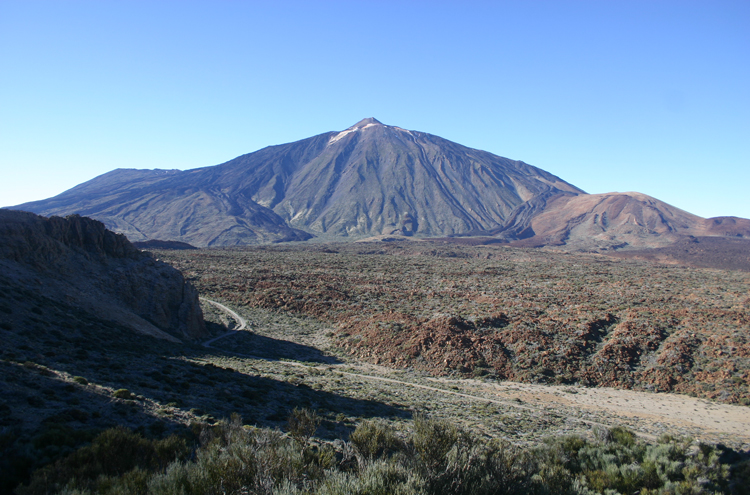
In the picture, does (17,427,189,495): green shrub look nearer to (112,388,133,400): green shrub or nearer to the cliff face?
(112,388,133,400): green shrub

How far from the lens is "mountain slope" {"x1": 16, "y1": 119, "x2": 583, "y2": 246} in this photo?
124 metres

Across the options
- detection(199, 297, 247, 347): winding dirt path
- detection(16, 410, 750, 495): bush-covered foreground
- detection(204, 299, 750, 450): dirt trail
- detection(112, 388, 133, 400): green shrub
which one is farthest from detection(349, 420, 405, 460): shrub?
detection(199, 297, 247, 347): winding dirt path

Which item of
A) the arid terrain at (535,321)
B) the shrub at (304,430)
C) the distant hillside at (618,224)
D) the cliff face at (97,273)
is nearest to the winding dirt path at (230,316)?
the cliff face at (97,273)

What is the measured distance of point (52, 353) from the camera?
11.9 metres

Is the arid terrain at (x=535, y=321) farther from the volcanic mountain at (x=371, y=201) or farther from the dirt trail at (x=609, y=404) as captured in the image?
the volcanic mountain at (x=371, y=201)

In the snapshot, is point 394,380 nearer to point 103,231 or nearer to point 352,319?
point 352,319

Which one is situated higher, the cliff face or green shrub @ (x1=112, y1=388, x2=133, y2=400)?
the cliff face

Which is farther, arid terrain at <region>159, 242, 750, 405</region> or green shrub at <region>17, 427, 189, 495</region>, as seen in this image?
arid terrain at <region>159, 242, 750, 405</region>

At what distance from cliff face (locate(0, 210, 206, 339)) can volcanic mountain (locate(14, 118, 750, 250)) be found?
85.8m

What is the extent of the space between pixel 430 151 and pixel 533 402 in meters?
176

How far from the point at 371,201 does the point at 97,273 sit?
129414 millimetres

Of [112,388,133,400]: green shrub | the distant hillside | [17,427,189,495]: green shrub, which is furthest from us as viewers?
the distant hillside

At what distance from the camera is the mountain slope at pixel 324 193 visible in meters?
124

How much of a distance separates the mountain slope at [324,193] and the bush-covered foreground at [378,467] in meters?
106
